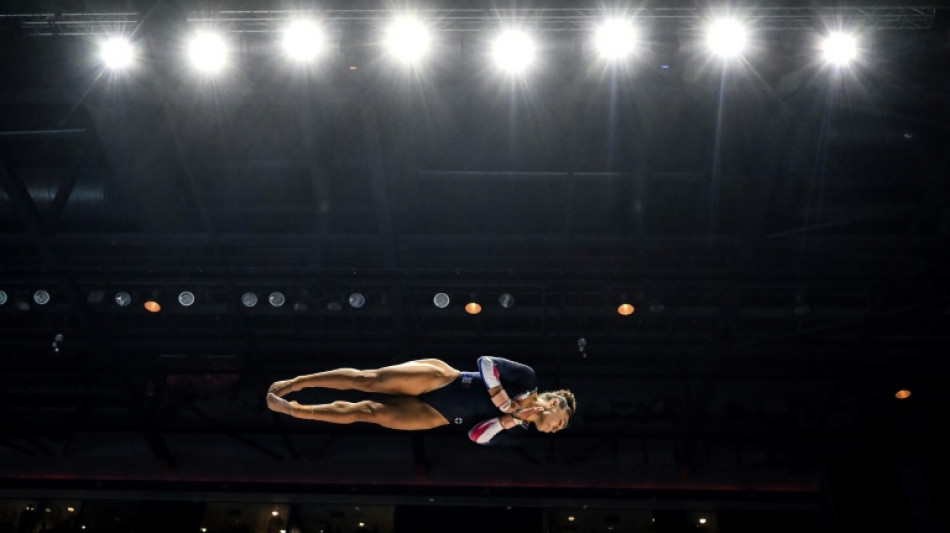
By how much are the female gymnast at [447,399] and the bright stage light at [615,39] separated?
3301 millimetres

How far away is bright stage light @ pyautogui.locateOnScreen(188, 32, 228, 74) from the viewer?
762 cm

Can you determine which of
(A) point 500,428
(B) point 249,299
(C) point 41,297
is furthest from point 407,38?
(C) point 41,297

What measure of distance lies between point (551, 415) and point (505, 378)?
1.43 feet

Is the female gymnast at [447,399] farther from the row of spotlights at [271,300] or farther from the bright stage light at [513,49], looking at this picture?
the bright stage light at [513,49]

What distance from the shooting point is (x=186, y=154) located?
31.2 ft

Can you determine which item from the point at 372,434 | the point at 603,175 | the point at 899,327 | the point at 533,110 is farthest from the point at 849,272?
the point at 372,434

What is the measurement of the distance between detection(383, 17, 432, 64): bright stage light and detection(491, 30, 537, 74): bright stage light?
0.65 m

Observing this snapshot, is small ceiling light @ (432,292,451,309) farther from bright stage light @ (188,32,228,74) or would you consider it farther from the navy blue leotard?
bright stage light @ (188,32,228,74)

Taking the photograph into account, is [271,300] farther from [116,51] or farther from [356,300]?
[116,51]

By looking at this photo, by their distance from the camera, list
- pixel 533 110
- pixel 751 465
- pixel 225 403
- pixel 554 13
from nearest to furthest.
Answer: pixel 554 13
pixel 533 110
pixel 751 465
pixel 225 403

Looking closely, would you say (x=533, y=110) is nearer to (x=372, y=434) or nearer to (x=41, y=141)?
(x=372, y=434)

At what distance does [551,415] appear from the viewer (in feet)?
19.3

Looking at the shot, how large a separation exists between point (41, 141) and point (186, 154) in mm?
2063

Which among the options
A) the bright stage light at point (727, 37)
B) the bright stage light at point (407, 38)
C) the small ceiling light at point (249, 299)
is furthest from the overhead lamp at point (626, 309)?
the small ceiling light at point (249, 299)
